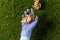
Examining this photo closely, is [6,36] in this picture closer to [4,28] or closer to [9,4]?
[4,28]

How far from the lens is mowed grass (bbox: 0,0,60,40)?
2.12 m

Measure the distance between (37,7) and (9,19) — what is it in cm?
31

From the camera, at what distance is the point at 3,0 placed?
2262 millimetres

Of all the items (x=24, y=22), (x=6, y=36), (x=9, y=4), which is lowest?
(x=6, y=36)

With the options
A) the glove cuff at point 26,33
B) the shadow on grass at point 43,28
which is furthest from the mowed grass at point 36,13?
the glove cuff at point 26,33

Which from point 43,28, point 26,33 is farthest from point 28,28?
point 43,28

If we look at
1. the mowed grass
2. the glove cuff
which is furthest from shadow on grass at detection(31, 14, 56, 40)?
the glove cuff

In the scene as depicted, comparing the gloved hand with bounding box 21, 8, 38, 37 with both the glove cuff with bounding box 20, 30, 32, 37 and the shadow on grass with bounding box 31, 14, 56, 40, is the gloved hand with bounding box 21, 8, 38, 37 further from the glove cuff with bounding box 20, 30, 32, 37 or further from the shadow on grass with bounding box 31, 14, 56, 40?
the shadow on grass with bounding box 31, 14, 56, 40

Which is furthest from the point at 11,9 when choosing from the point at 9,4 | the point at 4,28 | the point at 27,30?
the point at 27,30

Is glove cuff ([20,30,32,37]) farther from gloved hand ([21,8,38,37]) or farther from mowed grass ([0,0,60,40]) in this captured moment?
mowed grass ([0,0,60,40])

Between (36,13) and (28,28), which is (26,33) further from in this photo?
(36,13)

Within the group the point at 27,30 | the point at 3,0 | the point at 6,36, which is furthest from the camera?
the point at 3,0

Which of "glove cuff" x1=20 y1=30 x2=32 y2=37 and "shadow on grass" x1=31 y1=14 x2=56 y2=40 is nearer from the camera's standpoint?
"glove cuff" x1=20 y1=30 x2=32 y2=37

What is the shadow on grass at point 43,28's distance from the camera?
2115 millimetres
